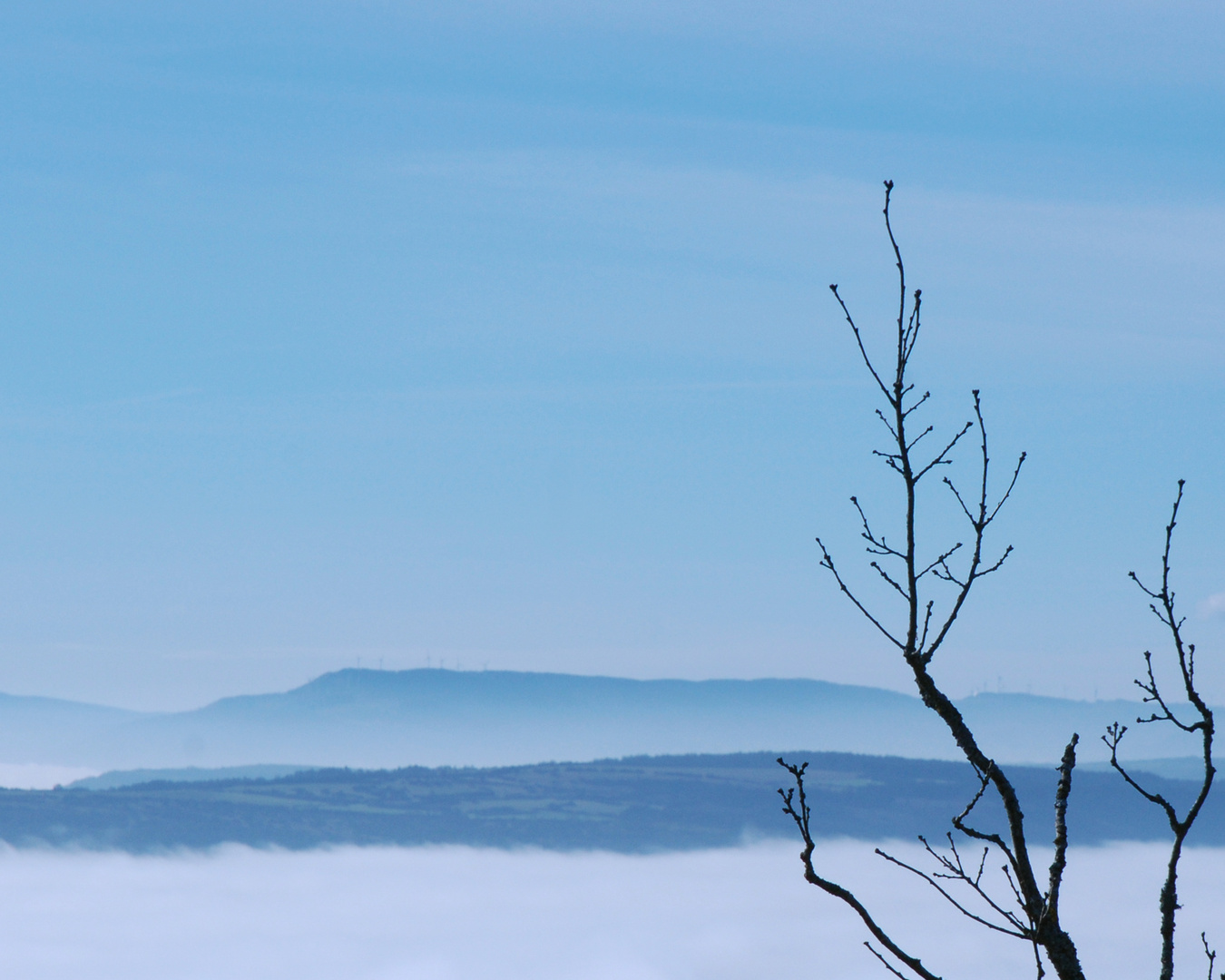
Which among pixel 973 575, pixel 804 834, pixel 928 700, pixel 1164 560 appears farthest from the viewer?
pixel 1164 560

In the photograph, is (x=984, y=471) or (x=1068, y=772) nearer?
(x=1068, y=772)

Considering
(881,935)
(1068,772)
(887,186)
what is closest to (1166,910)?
(1068,772)

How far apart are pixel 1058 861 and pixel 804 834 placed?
5.36 ft

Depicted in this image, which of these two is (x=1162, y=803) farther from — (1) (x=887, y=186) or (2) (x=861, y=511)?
(1) (x=887, y=186)

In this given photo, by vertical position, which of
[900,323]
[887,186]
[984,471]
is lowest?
[984,471]

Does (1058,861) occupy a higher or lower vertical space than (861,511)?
lower

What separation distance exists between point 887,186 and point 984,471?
5.95 ft

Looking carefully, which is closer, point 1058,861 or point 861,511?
point 1058,861

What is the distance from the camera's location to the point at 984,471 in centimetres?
859

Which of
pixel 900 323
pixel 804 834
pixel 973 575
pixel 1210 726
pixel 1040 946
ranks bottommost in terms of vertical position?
pixel 1040 946

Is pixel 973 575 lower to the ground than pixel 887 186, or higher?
lower

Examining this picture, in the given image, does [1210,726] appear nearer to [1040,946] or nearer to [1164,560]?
[1164,560]

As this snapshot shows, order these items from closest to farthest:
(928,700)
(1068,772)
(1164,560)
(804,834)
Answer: (804,834) < (1068,772) < (928,700) < (1164,560)

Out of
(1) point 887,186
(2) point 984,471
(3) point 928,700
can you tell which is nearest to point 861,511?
(2) point 984,471
